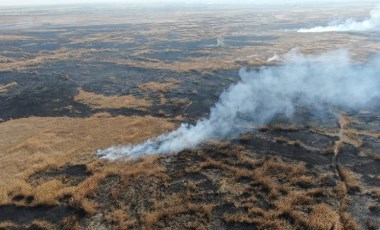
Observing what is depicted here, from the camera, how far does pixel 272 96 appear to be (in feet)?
127

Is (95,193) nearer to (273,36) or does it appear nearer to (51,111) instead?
(51,111)

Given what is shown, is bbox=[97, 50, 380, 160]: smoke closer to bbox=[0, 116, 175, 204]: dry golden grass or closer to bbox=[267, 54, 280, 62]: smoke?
bbox=[0, 116, 175, 204]: dry golden grass

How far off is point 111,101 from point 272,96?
17385 mm

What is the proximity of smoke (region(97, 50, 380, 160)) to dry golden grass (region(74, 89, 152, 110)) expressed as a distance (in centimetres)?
817

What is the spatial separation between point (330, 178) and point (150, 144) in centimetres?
1273

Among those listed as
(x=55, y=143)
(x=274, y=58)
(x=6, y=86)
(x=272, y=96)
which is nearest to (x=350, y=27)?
(x=274, y=58)

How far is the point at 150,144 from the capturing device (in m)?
27.6

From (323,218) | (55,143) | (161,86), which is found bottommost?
(323,218)

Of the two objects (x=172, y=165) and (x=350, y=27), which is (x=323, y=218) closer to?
(x=172, y=165)

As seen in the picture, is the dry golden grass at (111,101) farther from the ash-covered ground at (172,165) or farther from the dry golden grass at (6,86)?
the dry golden grass at (6,86)

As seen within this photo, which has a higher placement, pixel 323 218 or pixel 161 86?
pixel 161 86

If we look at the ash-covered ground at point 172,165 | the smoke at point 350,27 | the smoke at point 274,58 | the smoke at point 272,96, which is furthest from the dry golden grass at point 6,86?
the smoke at point 350,27

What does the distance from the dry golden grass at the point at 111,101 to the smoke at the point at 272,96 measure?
26.8 ft

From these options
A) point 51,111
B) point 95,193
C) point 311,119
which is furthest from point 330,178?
point 51,111
